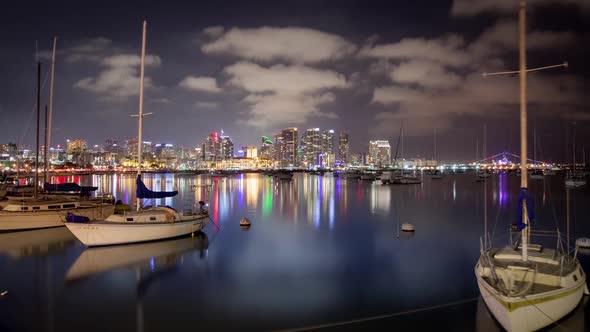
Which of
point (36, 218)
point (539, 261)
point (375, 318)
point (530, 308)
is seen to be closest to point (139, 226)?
point (36, 218)

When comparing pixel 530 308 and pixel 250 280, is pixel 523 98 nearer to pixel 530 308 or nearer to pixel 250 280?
pixel 530 308

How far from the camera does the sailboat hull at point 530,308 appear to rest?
9.34 meters

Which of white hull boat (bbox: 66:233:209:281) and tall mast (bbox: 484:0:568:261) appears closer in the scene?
tall mast (bbox: 484:0:568:261)

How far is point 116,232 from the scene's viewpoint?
2066 centimetres

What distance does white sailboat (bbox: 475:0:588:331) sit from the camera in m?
9.46

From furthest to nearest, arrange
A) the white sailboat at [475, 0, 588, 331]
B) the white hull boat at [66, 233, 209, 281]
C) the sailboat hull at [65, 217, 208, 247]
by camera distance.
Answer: the sailboat hull at [65, 217, 208, 247] < the white hull boat at [66, 233, 209, 281] < the white sailboat at [475, 0, 588, 331]

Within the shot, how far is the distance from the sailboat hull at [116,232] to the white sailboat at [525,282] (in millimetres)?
17316

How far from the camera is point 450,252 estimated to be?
21.3 meters

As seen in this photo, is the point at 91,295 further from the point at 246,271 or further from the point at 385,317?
the point at 385,317

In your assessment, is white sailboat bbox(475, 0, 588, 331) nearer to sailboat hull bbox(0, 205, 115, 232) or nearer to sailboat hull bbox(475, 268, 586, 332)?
sailboat hull bbox(475, 268, 586, 332)

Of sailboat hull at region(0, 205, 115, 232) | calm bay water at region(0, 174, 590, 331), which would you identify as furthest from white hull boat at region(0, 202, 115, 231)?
calm bay water at region(0, 174, 590, 331)

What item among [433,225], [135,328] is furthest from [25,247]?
[433,225]

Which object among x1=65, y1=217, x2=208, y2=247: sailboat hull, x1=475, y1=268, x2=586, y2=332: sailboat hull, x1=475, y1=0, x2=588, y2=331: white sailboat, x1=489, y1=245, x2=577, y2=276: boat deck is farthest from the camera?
x1=65, y1=217, x2=208, y2=247: sailboat hull

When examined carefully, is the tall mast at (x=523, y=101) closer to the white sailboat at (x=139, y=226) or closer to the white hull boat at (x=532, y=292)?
the white hull boat at (x=532, y=292)
